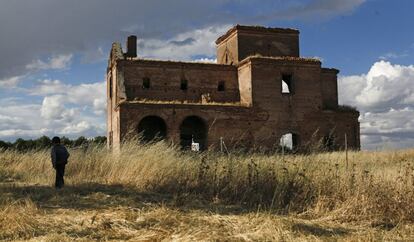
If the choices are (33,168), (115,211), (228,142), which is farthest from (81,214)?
(228,142)

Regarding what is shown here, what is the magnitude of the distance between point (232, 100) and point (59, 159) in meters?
22.5

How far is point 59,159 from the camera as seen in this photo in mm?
10789

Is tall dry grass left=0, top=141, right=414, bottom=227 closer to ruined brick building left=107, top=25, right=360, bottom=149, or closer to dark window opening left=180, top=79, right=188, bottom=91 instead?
ruined brick building left=107, top=25, right=360, bottom=149

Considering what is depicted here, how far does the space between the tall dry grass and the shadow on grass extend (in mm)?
248

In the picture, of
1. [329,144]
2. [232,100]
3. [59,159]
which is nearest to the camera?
[59,159]

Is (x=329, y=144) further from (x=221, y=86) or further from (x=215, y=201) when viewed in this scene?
(x=215, y=201)

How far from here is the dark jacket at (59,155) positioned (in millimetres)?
10750

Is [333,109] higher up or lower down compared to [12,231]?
higher up

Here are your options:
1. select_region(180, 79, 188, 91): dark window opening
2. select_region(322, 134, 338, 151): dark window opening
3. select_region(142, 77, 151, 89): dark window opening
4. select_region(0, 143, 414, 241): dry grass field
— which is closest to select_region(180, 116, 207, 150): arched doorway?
select_region(180, 79, 188, 91): dark window opening

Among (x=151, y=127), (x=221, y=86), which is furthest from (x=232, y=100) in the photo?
(x=151, y=127)

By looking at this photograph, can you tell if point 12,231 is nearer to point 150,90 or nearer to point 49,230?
point 49,230

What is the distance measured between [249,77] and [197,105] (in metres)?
4.35

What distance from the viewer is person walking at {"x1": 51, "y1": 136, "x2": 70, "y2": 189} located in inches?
408

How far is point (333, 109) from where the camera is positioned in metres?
32.4
